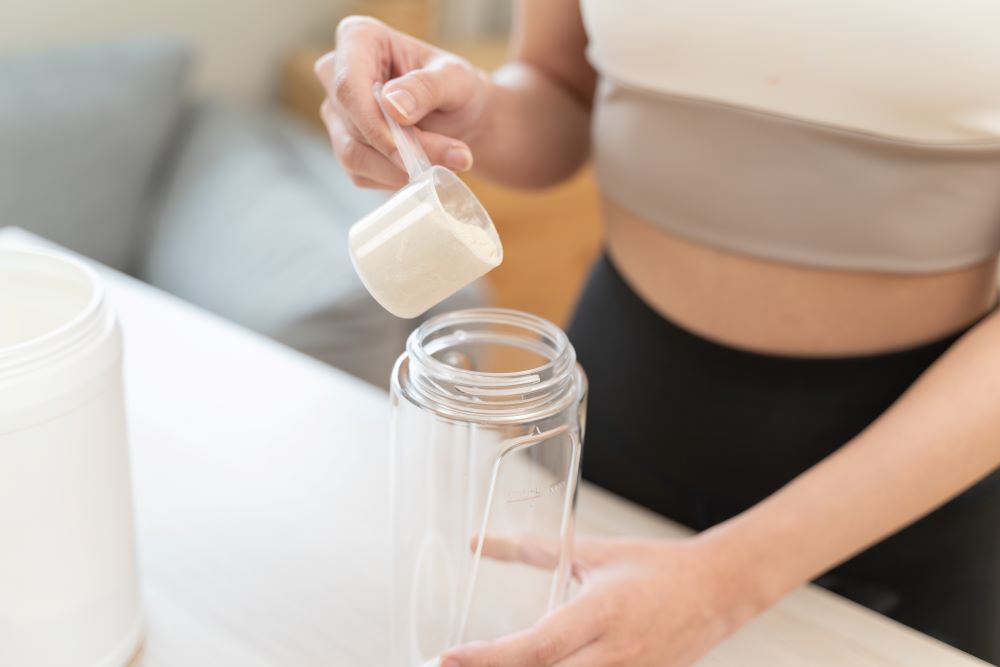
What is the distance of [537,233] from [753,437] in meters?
1.29

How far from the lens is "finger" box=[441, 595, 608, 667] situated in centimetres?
51

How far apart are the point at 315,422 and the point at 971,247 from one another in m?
0.52

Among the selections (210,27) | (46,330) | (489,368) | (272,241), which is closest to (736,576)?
(489,368)

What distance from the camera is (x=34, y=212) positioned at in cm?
176

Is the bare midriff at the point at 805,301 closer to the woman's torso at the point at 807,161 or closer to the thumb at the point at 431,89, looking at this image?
the woman's torso at the point at 807,161

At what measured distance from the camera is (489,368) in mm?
653

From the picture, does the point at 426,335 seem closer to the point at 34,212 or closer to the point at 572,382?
the point at 572,382

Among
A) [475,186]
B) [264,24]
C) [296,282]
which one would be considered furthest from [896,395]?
[264,24]

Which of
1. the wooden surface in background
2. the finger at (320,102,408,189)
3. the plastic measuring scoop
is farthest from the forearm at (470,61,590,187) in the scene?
the wooden surface in background

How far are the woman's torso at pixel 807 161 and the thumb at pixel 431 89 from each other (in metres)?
0.18

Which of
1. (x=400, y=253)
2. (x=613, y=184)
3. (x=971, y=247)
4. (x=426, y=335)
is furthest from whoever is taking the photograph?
(x=613, y=184)

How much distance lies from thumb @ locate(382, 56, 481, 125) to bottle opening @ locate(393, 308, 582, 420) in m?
0.12

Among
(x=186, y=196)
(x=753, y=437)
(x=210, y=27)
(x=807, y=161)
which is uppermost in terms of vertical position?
(x=807, y=161)

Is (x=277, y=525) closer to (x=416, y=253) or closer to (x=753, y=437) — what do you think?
(x=416, y=253)
